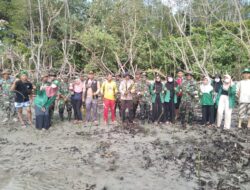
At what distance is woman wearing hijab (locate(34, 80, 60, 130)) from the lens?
7820 millimetres

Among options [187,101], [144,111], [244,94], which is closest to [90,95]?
[144,111]

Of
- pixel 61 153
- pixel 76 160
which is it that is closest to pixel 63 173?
pixel 76 160

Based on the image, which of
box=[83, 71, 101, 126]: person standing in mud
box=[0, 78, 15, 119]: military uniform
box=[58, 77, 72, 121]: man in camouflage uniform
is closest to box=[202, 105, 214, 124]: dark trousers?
box=[83, 71, 101, 126]: person standing in mud

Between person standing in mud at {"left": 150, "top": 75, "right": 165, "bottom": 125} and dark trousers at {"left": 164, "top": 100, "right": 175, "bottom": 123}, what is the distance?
4.7 inches

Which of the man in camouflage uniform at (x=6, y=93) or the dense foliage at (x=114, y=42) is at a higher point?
the dense foliage at (x=114, y=42)

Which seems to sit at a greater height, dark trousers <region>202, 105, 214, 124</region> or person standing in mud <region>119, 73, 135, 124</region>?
person standing in mud <region>119, 73, 135, 124</region>

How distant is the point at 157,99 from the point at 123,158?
290 centimetres

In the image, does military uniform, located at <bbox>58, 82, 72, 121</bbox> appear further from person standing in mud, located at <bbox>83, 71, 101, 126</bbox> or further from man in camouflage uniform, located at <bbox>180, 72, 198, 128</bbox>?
man in camouflage uniform, located at <bbox>180, 72, 198, 128</bbox>

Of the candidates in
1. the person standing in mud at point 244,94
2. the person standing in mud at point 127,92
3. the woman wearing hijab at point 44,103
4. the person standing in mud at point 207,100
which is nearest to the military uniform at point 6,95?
the woman wearing hijab at point 44,103

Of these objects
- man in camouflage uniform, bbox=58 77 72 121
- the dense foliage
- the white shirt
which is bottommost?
man in camouflage uniform, bbox=58 77 72 121

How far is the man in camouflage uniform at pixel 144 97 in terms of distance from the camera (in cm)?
896

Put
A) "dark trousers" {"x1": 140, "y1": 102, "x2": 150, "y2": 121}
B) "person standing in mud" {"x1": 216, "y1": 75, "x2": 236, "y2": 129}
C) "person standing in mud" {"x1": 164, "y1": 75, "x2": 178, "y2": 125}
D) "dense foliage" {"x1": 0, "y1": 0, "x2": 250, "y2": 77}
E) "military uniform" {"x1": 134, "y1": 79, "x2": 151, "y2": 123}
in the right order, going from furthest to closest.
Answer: "dense foliage" {"x1": 0, "y1": 0, "x2": 250, "y2": 77} < "dark trousers" {"x1": 140, "y1": 102, "x2": 150, "y2": 121} < "military uniform" {"x1": 134, "y1": 79, "x2": 151, "y2": 123} < "person standing in mud" {"x1": 164, "y1": 75, "x2": 178, "y2": 125} < "person standing in mud" {"x1": 216, "y1": 75, "x2": 236, "y2": 129}

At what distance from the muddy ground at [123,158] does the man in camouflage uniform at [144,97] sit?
991mm

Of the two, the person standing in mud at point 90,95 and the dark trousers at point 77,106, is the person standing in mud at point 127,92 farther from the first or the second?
the dark trousers at point 77,106
